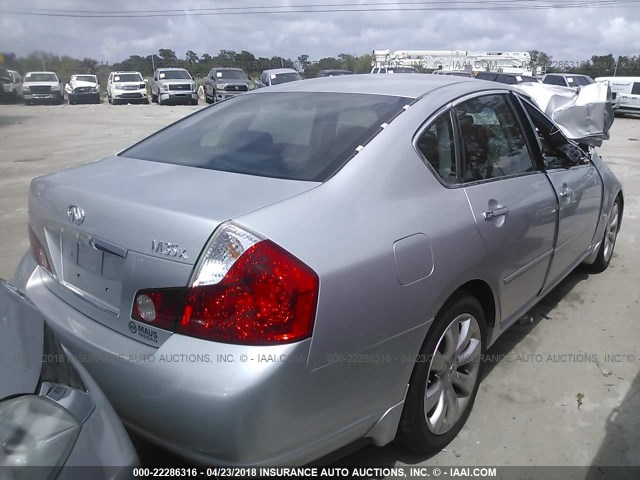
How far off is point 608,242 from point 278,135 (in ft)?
11.6

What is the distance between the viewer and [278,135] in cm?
258

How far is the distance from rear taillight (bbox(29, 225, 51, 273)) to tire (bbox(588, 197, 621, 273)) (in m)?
4.14

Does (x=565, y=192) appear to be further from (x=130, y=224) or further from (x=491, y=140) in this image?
(x=130, y=224)

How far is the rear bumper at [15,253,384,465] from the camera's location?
164 cm

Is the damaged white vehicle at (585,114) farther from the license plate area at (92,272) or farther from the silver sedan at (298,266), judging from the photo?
the license plate area at (92,272)

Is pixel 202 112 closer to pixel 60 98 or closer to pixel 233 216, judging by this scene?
pixel 233 216

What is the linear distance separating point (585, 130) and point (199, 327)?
187 inches

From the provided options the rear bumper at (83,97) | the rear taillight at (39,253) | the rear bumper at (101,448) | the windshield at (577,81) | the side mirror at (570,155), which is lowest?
the rear bumper at (101,448)

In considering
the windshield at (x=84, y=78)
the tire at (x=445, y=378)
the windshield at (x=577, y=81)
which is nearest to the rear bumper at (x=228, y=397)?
the tire at (x=445, y=378)

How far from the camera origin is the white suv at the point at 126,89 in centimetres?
2711

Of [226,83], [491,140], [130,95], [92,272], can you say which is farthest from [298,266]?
[130,95]

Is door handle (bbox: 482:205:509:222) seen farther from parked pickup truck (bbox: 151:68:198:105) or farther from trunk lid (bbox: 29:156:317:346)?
parked pickup truck (bbox: 151:68:198:105)

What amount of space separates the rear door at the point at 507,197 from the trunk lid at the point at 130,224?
1.02 metres

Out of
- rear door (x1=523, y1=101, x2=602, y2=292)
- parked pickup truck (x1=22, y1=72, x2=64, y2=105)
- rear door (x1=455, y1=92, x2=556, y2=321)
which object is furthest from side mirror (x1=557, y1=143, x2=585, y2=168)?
parked pickup truck (x1=22, y1=72, x2=64, y2=105)
